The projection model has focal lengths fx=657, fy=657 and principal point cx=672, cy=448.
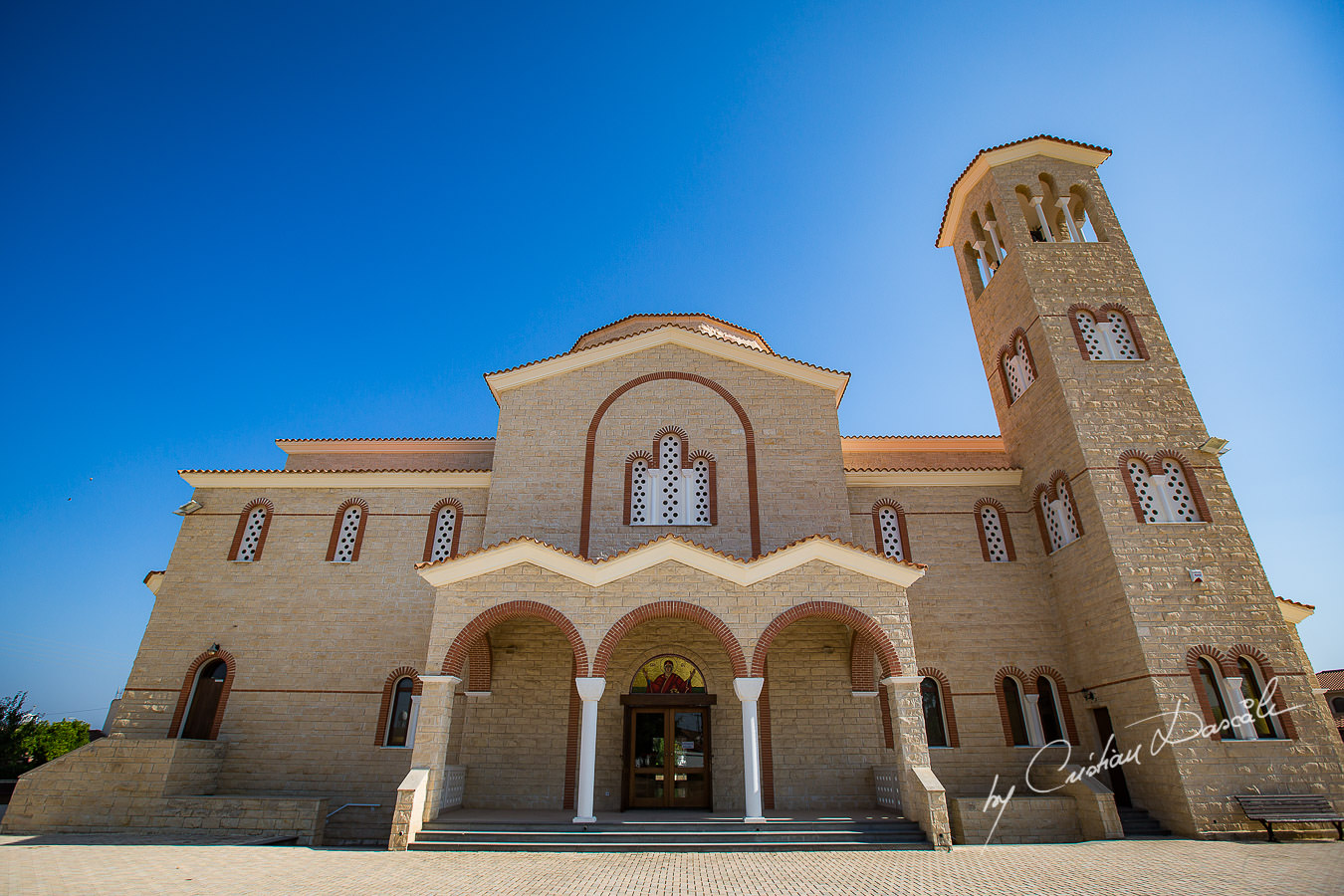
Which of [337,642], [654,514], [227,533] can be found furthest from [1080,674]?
[227,533]

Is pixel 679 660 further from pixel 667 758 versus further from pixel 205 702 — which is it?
pixel 205 702

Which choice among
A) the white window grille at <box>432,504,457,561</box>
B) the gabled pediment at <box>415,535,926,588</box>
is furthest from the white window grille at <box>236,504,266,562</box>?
the gabled pediment at <box>415,535,926,588</box>

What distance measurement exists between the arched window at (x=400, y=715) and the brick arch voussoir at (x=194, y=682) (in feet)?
11.4

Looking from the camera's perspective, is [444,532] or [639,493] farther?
[444,532]

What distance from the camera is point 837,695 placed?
1290cm

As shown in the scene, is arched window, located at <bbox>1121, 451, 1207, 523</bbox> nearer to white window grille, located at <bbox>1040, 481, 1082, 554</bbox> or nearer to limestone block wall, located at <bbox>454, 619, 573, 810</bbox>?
white window grille, located at <bbox>1040, 481, 1082, 554</bbox>

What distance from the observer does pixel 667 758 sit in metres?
12.5

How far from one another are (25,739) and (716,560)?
24593 mm

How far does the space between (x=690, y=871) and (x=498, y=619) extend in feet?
16.3

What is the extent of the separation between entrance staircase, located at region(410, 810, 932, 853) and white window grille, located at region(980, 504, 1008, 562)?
23.2 ft

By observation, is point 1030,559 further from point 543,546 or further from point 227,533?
point 227,533

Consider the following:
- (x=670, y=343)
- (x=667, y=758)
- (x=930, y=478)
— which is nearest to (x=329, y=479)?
(x=670, y=343)

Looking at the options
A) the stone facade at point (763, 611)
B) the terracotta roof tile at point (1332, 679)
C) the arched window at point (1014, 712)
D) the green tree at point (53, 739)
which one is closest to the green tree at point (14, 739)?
the green tree at point (53, 739)

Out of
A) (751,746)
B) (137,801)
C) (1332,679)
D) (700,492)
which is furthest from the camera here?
(1332,679)
